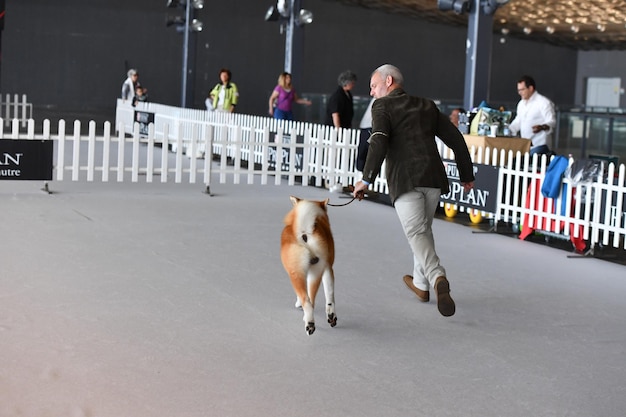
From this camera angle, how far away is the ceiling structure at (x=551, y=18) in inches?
1318

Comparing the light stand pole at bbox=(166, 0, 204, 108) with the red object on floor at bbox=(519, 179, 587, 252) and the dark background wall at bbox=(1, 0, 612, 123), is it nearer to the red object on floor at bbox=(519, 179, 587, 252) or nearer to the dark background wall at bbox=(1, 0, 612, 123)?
the dark background wall at bbox=(1, 0, 612, 123)

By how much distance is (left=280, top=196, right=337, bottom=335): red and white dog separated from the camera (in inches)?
233

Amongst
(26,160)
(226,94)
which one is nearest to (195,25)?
(226,94)

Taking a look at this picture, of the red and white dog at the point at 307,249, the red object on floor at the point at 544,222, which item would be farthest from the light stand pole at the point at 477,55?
the red and white dog at the point at 307,249

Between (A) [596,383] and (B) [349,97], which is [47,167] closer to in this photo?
(B) [349,97]

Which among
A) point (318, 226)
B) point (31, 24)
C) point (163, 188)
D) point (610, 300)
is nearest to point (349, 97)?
point (163, 188)

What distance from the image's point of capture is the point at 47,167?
13.0 metres

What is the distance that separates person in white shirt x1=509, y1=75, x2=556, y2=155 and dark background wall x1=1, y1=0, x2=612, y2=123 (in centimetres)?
2192

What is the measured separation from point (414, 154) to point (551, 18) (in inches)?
1234

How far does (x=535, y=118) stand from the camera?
12250 mm

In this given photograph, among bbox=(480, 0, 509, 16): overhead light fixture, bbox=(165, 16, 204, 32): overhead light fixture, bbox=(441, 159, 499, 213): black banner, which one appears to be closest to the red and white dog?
bbox=(441, 159, 499, 213): black banner

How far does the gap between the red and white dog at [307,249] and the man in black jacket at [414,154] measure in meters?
0.91

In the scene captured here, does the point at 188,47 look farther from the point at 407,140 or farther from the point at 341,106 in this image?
the point at 407,140

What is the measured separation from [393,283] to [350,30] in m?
31.0
